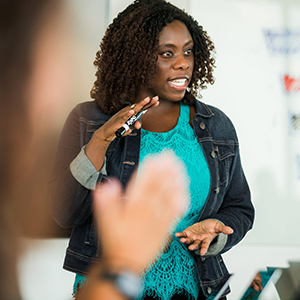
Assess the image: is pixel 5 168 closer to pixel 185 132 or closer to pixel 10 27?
pixel 10 27

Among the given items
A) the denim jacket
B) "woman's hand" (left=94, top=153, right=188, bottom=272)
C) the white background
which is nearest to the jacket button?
the denim jacket

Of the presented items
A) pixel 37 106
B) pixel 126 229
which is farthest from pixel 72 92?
pixel 126 229

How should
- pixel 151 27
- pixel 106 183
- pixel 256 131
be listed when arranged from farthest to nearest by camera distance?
pixel 256 131, pixel 151 27, pixel 106 183

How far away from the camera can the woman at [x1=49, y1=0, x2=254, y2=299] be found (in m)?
0.55

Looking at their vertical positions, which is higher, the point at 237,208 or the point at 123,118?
the point at 123,118

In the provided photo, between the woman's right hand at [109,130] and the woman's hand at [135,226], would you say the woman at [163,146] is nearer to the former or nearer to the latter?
the woman's right hand at [109,130]

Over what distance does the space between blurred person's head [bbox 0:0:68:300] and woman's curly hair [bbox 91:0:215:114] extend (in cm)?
32

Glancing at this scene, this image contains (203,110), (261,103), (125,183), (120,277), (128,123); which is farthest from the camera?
(261,103)

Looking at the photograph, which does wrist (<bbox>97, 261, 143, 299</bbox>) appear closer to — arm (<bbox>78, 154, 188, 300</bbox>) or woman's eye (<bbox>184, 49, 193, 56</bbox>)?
arm (<bbox>78, 154, 188, 300</bbox>)

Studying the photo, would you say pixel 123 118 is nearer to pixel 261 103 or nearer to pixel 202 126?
pixel 202 126

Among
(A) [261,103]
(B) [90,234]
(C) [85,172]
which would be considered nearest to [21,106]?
(C) [85,172]

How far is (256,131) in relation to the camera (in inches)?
47.2

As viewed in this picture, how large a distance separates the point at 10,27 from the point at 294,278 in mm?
254

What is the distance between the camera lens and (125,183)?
0.58 m
